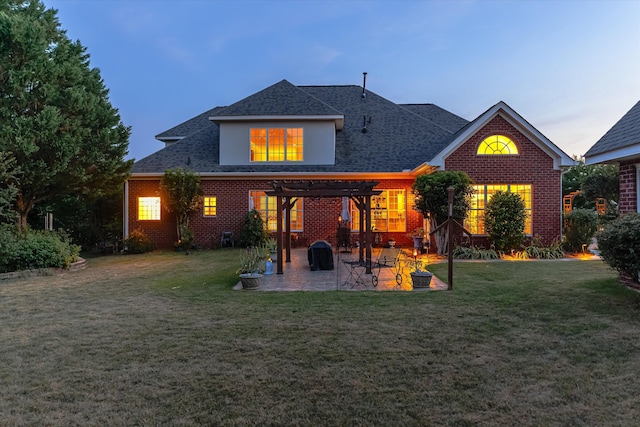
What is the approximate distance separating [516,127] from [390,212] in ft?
19.5

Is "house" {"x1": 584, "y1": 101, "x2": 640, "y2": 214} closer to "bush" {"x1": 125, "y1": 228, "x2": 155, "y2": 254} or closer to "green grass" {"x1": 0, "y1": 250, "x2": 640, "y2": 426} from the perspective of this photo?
"green grass" {"x1": 0, "y1": 250, "x2": 640, "y2": 426}

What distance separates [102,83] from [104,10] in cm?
2451

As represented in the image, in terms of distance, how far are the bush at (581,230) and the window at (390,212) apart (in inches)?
242

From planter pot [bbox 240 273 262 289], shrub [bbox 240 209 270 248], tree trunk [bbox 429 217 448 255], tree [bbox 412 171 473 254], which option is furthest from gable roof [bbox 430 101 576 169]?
planter pot [bbox 240 273 262 289]

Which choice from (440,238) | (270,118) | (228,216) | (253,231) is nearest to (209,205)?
(228,216)

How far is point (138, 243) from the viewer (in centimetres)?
1648

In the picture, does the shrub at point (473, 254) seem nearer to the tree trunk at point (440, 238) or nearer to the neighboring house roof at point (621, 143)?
the tree trunk at point (440, 238)

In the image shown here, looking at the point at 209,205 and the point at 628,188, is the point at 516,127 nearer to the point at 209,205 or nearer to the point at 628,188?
the point at 628,188

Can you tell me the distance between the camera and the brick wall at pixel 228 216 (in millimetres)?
17359

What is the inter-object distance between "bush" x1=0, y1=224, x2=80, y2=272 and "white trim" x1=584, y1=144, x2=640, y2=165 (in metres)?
13.8

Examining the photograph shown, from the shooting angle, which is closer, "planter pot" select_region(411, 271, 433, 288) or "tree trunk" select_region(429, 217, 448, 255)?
A: "planter pot" select_region(411, 271, 433, 288)

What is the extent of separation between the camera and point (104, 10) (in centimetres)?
3384

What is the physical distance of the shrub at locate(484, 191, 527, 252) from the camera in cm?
1344

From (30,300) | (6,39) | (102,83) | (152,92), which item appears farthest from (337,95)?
(152,92)
